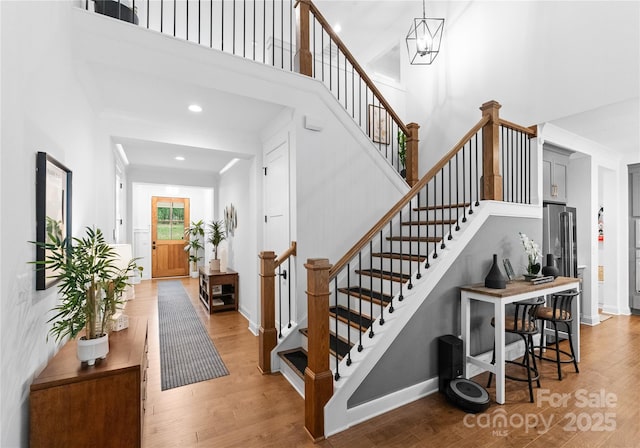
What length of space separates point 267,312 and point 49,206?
76.3 inches

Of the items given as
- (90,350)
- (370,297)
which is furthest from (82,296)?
(370,297)

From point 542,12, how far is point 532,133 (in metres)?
1.36

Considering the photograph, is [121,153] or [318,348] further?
[121,153]

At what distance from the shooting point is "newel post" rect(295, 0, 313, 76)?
3.22 metres

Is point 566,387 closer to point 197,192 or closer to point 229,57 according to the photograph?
point 229,57

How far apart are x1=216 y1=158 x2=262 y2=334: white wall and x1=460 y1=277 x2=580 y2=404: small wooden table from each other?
2516 mm

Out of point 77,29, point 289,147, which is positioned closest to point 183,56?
point 77,29

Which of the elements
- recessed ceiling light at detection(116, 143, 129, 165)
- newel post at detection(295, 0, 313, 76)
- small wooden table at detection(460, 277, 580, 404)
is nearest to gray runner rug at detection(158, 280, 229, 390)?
small wooden table at detection(460, 277, 580, 404)

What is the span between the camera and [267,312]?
3.07 meters

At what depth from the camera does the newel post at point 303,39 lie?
3.22 meters

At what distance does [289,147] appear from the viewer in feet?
10.8

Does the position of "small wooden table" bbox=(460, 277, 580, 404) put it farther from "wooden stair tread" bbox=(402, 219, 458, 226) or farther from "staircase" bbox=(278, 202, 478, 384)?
"wooden stair tread" bbox=(402, 219, 458, 226)

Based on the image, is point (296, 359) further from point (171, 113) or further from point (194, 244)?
point (194, 244)

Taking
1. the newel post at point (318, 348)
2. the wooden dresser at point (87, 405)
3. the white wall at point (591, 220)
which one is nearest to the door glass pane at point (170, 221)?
the wooden dresser at point (87, 405)
